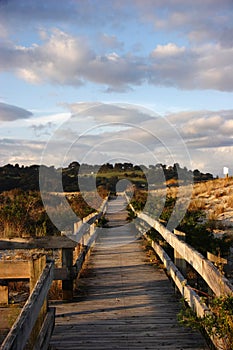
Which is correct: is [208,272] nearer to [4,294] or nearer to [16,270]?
[16,270]

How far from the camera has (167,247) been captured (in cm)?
1209

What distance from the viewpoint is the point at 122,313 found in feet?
23.5

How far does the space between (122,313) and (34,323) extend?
3.34 m

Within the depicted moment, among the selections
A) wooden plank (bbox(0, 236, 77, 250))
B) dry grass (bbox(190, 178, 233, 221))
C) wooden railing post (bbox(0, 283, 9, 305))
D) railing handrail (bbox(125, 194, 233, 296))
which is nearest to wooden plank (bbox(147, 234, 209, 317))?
railing handrail (bbox(125, 194, 233, 296))

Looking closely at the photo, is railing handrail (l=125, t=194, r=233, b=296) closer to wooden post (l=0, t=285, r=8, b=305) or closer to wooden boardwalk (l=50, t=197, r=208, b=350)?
wooden boardwalk (l=50, t=197, r=208, b=350)

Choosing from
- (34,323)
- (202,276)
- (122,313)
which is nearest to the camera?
(34,323)

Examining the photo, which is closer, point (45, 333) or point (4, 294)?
point (45, 333)

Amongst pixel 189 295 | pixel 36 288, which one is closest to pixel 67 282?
pixel 189 295

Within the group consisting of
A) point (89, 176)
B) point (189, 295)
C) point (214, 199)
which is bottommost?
point (189, 295)

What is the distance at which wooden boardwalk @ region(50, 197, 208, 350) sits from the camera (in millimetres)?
5824

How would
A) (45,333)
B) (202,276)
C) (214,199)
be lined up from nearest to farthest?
(45,333) → (202,276) → (214,199)

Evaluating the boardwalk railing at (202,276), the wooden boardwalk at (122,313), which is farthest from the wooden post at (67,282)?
the boardwalk railing at (202,276)

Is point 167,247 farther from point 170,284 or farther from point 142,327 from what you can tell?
point 142,327

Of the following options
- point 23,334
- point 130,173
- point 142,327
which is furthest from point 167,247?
point 130,173
